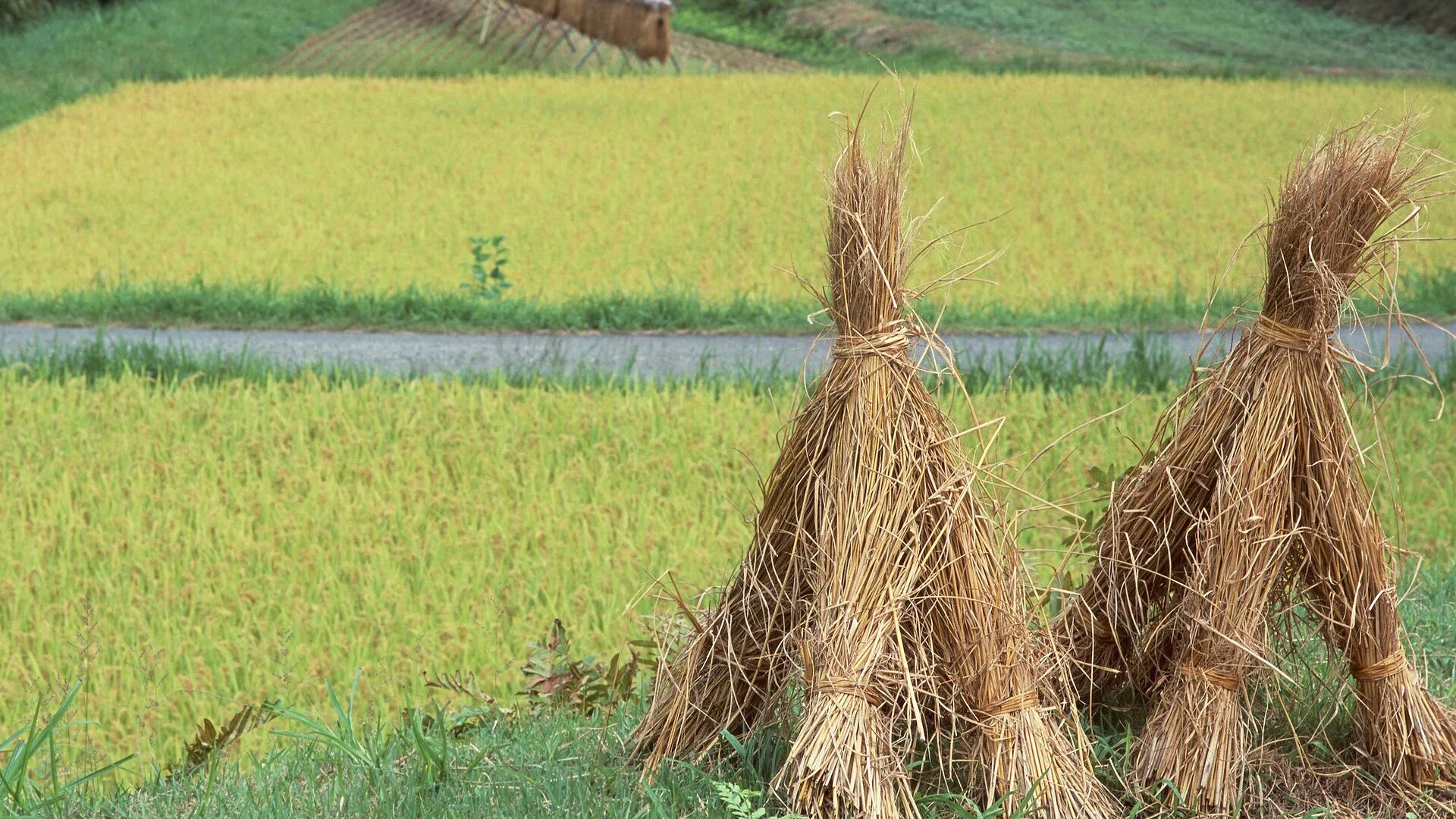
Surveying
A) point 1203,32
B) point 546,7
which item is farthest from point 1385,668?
point 1203,32

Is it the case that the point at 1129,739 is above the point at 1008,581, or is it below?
below

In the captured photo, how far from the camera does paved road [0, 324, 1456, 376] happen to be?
5.48 metres

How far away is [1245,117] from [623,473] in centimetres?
921

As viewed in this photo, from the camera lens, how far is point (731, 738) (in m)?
1.98

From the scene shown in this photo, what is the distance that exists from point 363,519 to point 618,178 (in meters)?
5.77

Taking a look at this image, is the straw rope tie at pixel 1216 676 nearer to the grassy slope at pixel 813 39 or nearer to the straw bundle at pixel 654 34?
the grassy slope at pixel 813 39

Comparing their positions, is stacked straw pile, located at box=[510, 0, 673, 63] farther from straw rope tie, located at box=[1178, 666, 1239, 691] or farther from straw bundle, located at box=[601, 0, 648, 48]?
straw rope tie, located at box=[1178, 666, 1239, 691]

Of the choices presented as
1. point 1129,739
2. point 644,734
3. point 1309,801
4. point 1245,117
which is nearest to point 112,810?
point 644,734

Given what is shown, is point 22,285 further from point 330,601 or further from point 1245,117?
point 1245,117

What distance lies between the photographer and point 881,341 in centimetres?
195

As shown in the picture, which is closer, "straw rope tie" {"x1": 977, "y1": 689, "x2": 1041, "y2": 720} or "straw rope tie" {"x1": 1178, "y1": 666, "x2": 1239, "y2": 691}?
"straw rope tie" {"x1": 977, "y1": 689, "x2": 1041, "y2": 720}

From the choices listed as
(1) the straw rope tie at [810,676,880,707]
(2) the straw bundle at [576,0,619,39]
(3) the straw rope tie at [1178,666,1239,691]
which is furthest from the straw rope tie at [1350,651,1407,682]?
(2) the straw bundle at [576,0,619,39]

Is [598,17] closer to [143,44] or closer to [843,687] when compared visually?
[143,44]

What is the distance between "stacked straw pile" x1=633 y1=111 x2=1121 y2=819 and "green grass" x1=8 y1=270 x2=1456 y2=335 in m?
4.11
